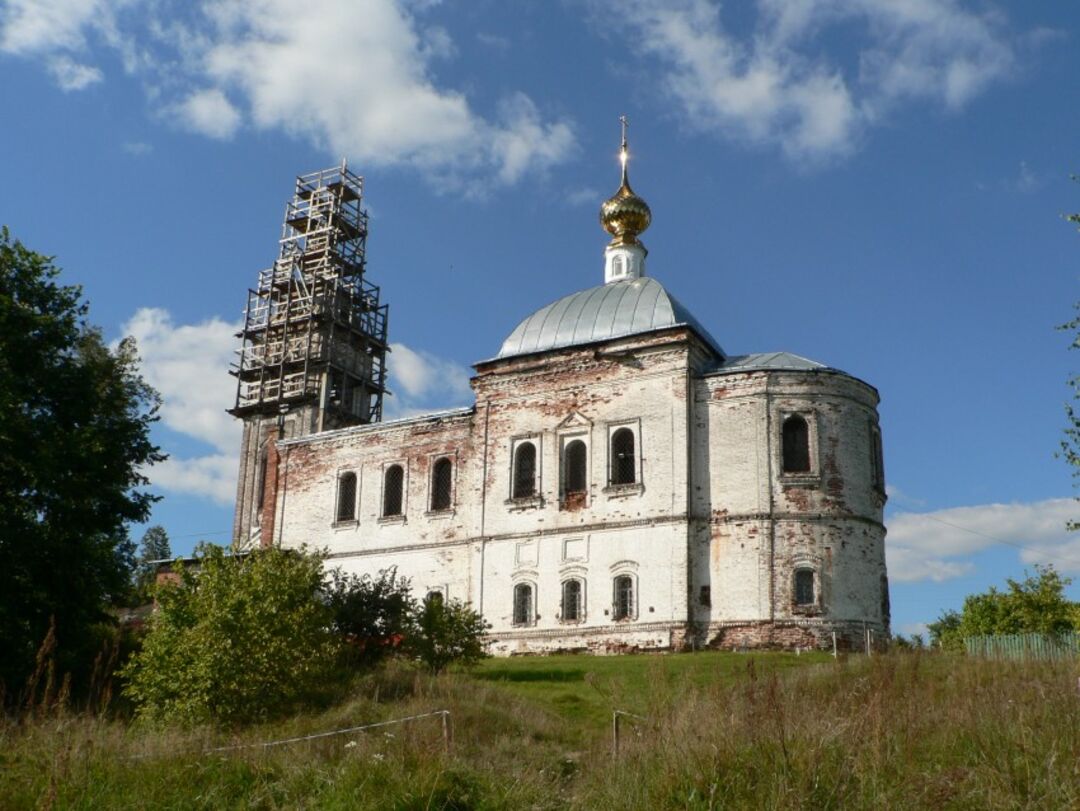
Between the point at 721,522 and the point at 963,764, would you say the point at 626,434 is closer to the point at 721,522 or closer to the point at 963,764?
the point at 721,522

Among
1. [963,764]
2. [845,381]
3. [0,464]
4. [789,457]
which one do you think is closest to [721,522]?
[789,457]

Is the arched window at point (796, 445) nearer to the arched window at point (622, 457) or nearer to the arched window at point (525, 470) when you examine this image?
the arched window at point (622, 457)

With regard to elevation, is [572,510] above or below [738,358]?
below

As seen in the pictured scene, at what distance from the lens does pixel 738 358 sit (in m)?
28.9

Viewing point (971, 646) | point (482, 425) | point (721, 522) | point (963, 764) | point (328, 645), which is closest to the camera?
point (963, 764)

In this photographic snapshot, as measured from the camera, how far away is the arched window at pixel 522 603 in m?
27.9

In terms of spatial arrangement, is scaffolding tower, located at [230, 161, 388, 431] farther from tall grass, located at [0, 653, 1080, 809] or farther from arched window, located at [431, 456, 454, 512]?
tall grass, located at [0, 653, 1080, 809]

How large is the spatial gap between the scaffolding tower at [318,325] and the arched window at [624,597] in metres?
15.7

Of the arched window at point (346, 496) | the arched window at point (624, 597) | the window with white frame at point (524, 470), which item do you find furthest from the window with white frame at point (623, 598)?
the arched window at point (346, 496)

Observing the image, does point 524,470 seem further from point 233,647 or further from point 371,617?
point 233,647

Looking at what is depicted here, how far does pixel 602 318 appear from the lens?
2980 cm

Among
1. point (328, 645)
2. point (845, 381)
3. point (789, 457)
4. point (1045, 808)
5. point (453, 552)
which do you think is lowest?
point (1045, 808)

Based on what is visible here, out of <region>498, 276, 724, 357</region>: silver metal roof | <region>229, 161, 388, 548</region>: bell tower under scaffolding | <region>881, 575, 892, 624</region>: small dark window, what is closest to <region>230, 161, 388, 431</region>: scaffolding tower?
<region>229, 161, 388, 548</region>: bell tower under scaffolding

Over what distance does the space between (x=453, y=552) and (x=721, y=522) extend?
7.80 metres
